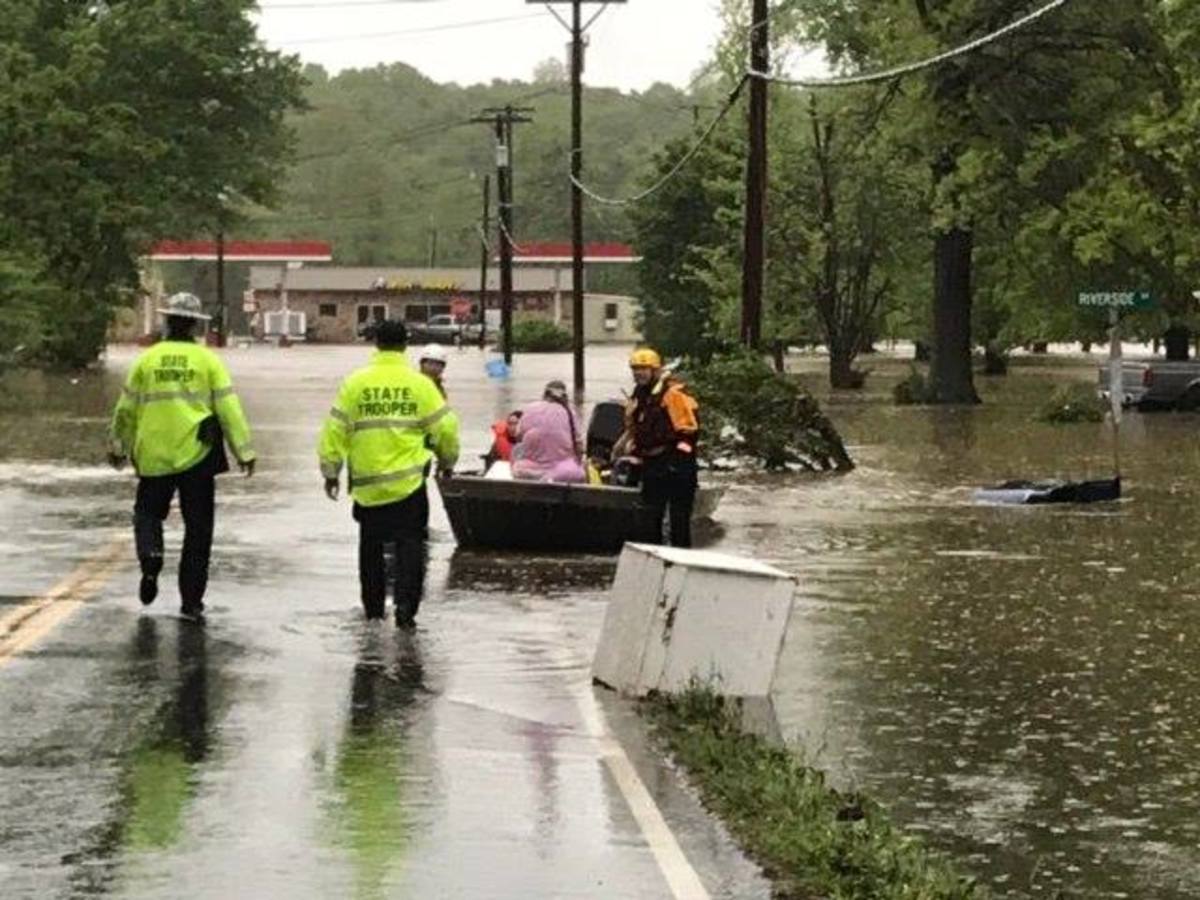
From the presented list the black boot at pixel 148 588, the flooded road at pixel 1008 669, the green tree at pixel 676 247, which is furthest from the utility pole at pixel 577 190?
the black boot at pixel 148 588

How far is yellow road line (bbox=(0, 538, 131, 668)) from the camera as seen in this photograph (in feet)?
48.6

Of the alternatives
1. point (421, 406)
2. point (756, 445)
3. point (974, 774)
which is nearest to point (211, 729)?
point (974, 774)

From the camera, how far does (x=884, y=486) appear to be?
31188mm

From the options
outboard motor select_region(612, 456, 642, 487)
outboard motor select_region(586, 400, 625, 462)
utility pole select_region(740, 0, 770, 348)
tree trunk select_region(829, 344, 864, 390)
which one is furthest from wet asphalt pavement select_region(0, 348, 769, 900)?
tree trunk select_region(829, 344, 864, 390)

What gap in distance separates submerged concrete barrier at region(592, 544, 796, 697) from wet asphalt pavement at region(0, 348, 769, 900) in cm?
36

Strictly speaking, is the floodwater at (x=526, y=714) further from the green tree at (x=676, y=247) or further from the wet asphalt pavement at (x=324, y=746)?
the green tree at (x=676, y=247)

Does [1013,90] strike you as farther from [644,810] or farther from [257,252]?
[257,252]

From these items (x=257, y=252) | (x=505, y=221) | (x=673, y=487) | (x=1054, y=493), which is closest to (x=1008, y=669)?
(x=673, y=487)

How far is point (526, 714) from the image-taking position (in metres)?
12.6

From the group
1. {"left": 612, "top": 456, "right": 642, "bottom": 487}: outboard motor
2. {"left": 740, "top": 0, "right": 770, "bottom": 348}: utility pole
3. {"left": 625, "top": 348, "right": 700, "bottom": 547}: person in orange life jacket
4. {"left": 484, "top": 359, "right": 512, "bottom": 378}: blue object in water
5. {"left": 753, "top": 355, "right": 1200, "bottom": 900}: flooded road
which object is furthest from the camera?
{"left": 484, "top": 359, "right": 512, "bottom": 378}: blue object in water

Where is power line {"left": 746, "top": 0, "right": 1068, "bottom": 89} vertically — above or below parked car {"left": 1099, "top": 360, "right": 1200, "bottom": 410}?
above

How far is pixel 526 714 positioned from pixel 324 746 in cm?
137

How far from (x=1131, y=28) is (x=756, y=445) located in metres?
22.7

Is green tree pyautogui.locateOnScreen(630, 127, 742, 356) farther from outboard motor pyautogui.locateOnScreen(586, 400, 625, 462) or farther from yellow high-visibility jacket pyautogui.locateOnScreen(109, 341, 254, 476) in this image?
yellow high-visibility jacket pyautogui.locateOnScreen(109, 341, 254, 476)
